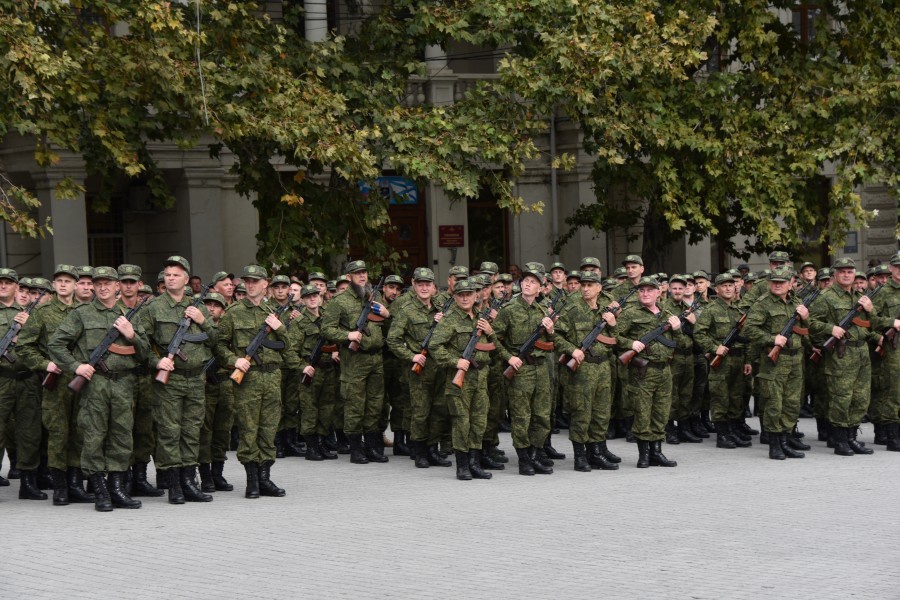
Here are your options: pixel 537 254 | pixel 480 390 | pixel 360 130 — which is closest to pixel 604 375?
pixel 480 390

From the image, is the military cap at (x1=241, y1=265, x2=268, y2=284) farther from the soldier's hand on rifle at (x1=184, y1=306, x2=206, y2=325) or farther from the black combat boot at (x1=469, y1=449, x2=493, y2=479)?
the black combat boot at (x1=469, y1=449, x2=493, y2=479)

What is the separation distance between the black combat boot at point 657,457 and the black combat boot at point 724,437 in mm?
1600

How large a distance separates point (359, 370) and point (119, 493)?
3.77 meters

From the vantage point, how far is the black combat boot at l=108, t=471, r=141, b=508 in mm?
12391

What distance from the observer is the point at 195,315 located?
12414mm

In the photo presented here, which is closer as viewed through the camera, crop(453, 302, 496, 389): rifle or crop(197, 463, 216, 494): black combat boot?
crop(197, 463, 216, 494): black combat boot

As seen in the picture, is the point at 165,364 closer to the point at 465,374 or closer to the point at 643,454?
the point at 465,374

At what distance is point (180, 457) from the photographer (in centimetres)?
1251

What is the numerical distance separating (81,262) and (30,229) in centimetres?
719

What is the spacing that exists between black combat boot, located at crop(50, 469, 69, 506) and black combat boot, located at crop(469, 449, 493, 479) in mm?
3716

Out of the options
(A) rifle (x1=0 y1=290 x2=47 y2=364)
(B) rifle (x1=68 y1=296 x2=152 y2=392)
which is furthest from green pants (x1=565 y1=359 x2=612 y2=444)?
(A) rifle (x1=0 y1=290 x2=47 y2=364)

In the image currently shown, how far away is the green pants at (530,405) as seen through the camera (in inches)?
556

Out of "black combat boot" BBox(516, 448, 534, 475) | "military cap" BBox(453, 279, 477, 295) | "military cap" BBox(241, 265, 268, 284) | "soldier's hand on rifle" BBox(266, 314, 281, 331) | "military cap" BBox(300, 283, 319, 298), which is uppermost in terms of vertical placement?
"military cap" BBox(241, 265, 268, 284)

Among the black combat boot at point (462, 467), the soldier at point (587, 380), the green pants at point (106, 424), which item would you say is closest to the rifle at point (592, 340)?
the soldier at point (587, 380)
